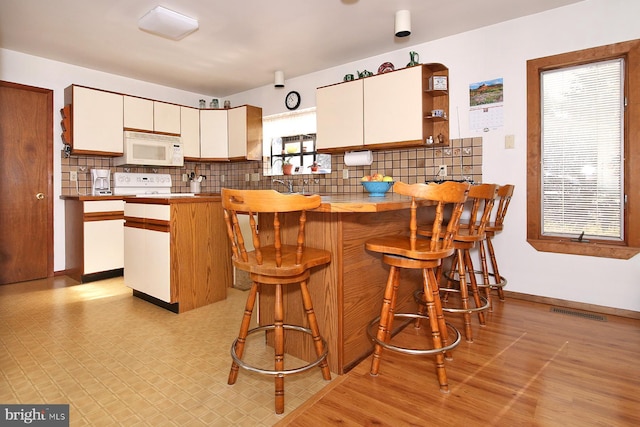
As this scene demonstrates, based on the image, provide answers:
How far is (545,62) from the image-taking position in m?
2.82

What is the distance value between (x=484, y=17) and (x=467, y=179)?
1.35 meters

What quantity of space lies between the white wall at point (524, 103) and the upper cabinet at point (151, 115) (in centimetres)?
306

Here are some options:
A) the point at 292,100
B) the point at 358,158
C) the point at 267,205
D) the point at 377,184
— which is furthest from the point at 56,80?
the point at 267,205

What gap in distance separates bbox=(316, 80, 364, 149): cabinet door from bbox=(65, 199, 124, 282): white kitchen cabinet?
2.38m

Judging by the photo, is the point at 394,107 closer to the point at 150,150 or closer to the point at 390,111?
the point at 390,111

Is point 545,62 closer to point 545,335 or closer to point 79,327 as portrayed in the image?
point 545,335

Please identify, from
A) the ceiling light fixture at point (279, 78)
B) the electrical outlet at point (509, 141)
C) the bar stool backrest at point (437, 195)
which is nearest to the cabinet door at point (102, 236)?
the ceiling light fixture at point (279, 78)

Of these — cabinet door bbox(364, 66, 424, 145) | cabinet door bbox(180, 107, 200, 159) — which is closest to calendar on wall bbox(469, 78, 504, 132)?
cabinet door bbox(364, 66, 424, 145)

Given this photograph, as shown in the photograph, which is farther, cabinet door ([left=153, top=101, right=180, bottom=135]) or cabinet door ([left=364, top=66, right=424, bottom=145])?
cabinet door ([left=153, top=101, right=180, bottom=135])

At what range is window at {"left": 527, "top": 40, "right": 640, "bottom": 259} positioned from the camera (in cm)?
255

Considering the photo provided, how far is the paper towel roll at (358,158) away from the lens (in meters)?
3.73

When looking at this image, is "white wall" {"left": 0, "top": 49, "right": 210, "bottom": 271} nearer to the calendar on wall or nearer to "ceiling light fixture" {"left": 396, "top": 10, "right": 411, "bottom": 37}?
"ceiling light fixture" {"left": 396, "top": 10, "right": 411, "bottom": 37}

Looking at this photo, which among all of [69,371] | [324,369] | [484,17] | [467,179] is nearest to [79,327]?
[69,371]

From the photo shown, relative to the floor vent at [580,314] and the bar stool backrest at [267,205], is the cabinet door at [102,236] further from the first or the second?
the floor vent at [580,314]
